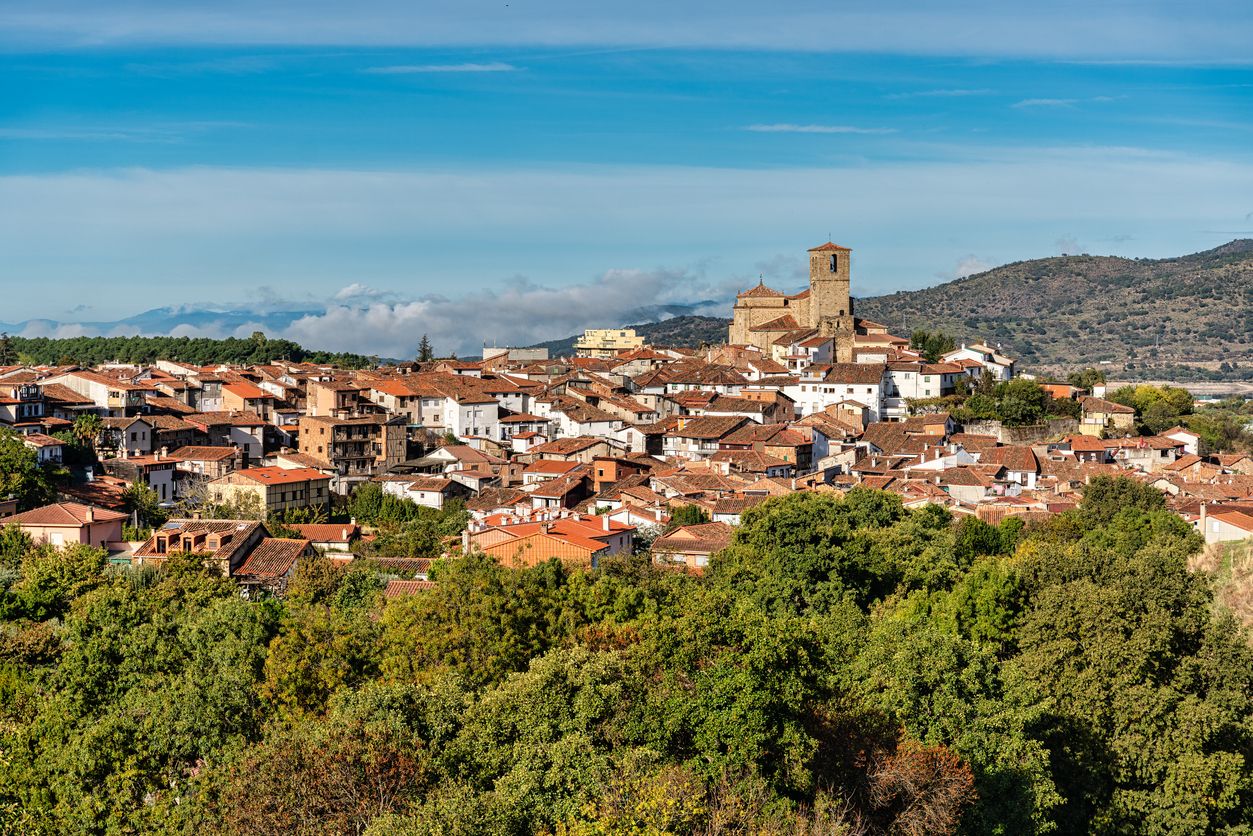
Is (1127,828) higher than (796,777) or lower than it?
lower

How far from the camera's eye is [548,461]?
50.8 m

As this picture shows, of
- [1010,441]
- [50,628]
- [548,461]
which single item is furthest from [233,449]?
[1010,441]

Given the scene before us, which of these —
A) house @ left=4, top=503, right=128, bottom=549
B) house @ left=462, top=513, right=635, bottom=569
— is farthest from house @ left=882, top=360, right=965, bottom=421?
house @ left=4, top=503, right=128, bottom=549

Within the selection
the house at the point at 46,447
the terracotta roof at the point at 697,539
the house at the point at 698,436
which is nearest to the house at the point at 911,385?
the house at the point at 698,436

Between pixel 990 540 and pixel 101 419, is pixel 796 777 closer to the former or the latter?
pixel 990 540

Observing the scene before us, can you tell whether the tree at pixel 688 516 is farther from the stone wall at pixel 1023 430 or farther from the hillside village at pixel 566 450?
the stone wall at pixel 1023 430

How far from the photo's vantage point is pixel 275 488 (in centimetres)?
4609

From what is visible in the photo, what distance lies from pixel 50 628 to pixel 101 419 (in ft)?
77.9

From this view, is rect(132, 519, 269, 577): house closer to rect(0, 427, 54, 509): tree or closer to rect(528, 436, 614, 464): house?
rect(0, 427, 54, 509): tree

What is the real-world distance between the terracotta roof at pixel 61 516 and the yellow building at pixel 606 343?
2213 inches

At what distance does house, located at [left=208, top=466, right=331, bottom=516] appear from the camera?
150 ft

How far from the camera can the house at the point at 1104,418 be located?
60.8 m

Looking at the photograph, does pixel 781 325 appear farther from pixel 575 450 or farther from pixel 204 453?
pixel 204 453

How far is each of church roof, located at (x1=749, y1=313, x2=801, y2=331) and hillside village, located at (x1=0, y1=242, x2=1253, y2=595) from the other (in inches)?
98.7
